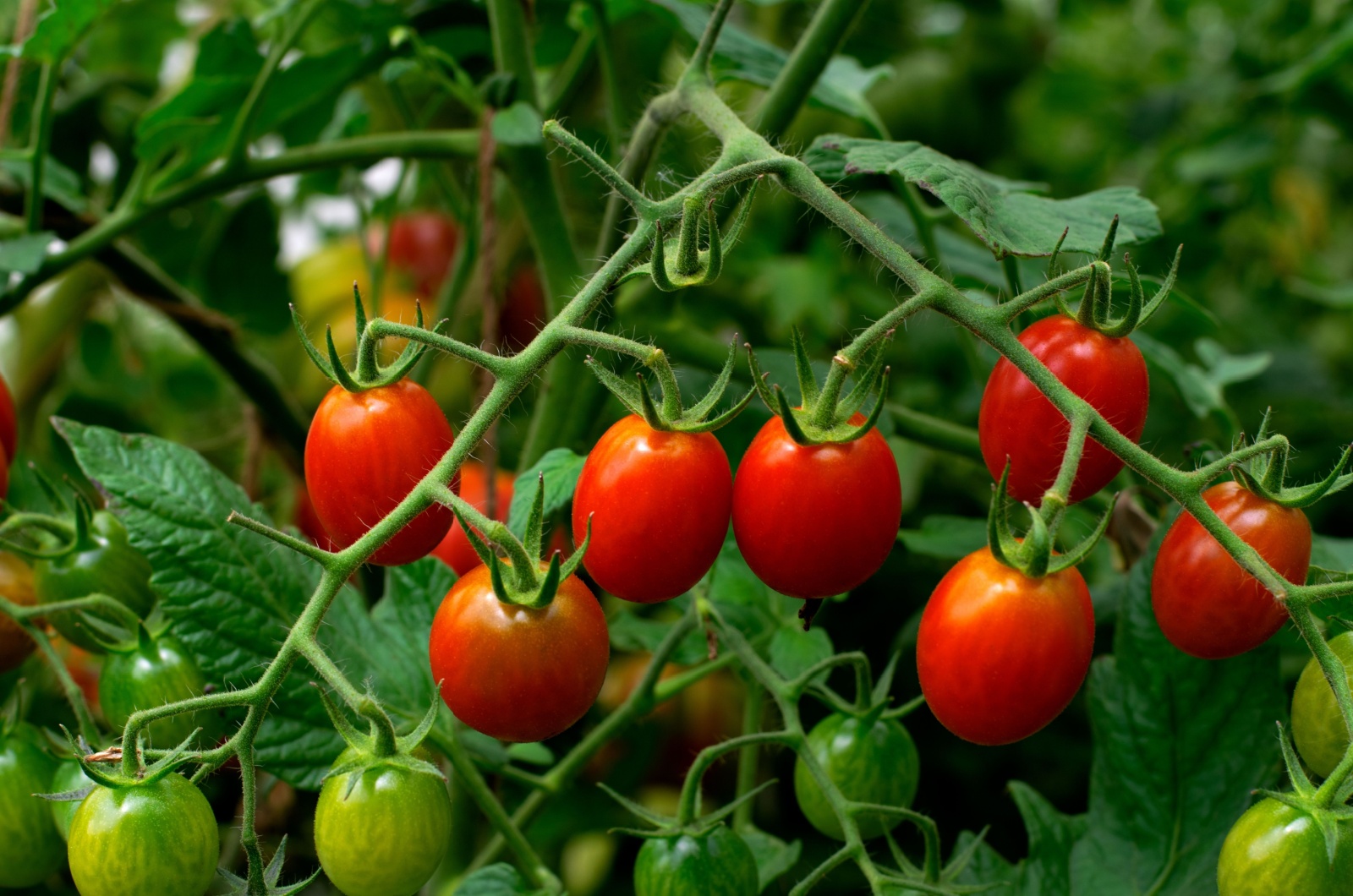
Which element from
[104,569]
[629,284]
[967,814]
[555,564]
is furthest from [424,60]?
[967,814]

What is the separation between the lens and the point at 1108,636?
0.97 m

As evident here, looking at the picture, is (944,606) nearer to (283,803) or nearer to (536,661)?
(536,661)

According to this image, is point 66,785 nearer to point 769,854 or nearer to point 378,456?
point 378,456

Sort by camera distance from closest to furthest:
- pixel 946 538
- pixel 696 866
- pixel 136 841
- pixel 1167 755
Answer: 1. pixel 136 841
2. pixel 696 866
3. pixel 1167 755
4. pixel 946 538

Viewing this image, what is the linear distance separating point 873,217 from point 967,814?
565 millimetres

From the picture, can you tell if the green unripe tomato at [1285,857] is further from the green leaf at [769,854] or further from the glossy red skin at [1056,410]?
the green leaf at [769,854]

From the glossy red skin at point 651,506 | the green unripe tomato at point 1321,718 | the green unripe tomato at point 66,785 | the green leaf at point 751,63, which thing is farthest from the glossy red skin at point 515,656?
the green leaf at point 751,63

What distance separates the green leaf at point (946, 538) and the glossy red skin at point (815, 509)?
268 mm

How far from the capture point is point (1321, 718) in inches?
21.2

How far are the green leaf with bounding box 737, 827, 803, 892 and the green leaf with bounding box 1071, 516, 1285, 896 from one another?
0.18 metres

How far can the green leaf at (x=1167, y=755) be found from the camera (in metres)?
0.69

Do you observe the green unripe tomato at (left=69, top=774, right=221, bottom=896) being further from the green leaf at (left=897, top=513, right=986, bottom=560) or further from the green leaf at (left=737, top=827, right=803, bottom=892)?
the green leaf at (left=897, top=513, right=986, bottom=560)

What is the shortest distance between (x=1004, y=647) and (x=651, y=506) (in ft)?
0.55

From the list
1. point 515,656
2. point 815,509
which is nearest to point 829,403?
point 815,509
